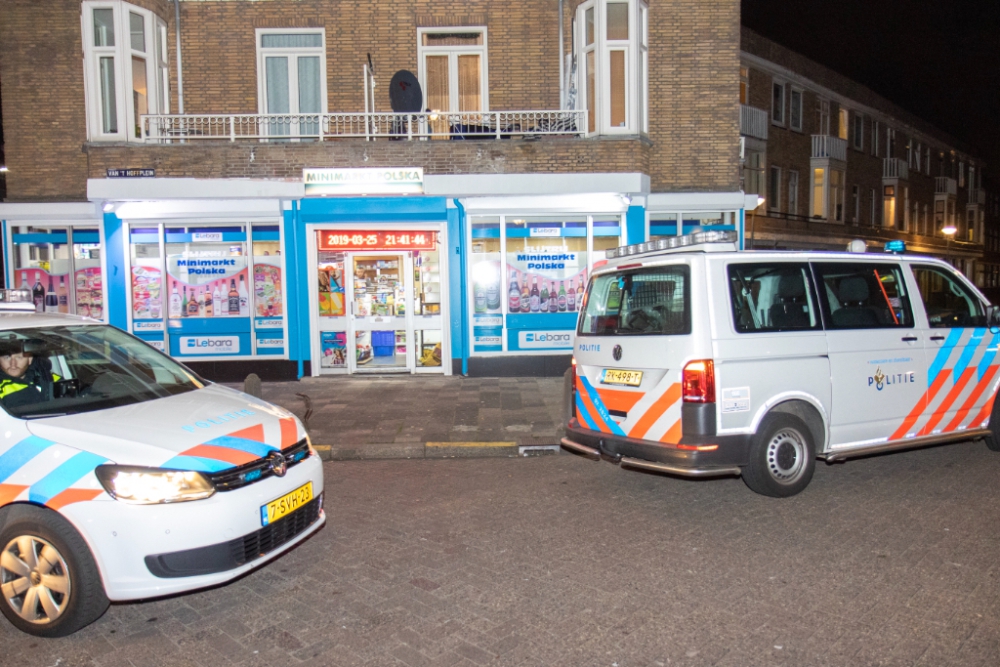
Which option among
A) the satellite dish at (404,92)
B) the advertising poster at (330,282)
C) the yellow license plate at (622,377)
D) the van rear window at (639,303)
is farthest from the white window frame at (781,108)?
the yellow license plate at (622,377)

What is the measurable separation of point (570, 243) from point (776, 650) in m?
9.69

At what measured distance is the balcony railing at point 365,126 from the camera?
12219 mm

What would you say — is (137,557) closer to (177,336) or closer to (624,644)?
(624,644)

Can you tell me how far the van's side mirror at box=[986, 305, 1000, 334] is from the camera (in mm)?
6926

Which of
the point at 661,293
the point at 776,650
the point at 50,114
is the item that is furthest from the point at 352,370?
the point at 776,650

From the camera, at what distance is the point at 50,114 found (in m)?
12.4

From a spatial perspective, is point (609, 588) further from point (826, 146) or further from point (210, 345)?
point (826, 146)

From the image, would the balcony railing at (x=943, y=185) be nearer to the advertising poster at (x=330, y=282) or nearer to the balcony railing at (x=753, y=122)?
the balcony railing at (x=753, y=122)

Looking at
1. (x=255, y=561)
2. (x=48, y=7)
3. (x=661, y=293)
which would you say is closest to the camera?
(x=255, y=561)

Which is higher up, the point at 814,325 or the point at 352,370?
the point at 814,325

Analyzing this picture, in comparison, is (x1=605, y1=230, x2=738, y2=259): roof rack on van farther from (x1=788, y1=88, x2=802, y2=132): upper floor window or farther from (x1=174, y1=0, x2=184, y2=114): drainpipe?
(x1=788, y1=88, x2=802, y2=132): upper floor window

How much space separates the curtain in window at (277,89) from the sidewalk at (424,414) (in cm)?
488

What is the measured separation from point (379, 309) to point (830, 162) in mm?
23003

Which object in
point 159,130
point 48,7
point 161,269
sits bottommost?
point 161,269
